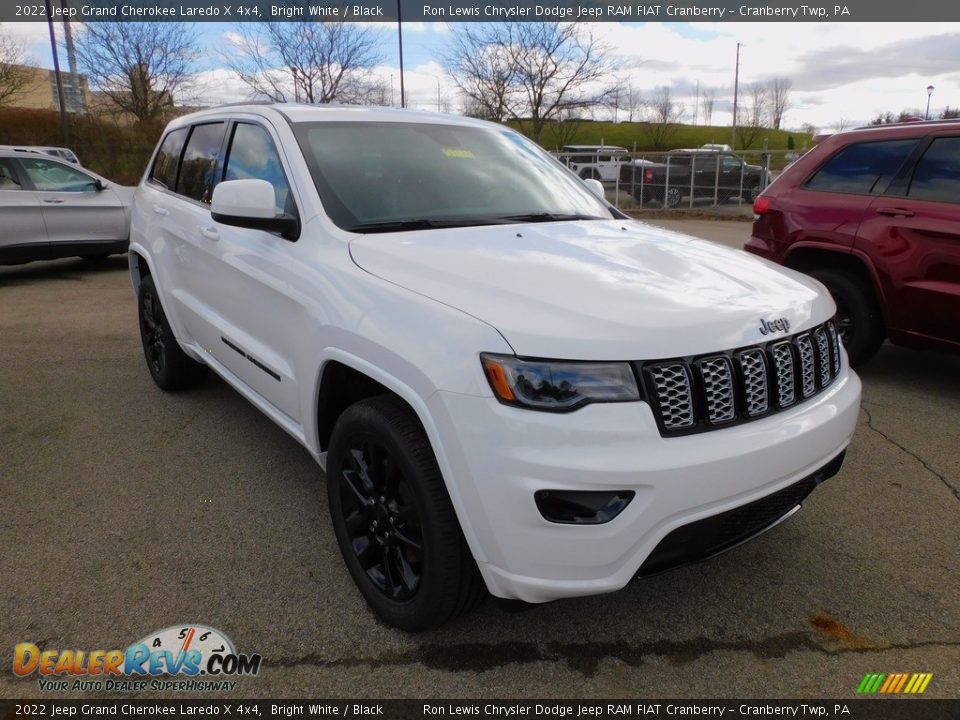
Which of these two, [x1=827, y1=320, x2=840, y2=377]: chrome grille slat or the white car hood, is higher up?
the white car hood

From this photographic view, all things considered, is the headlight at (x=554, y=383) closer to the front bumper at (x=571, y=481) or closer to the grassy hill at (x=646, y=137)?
the front bumper at (x=571, y=481)

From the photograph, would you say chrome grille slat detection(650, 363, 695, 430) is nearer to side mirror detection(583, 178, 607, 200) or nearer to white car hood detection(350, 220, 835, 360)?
white car hood detection(350, 220, 835, 360)

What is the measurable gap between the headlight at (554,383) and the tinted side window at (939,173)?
3.83m

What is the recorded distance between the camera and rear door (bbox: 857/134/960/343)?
4.48 meters

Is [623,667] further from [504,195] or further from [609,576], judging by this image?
[504,195]

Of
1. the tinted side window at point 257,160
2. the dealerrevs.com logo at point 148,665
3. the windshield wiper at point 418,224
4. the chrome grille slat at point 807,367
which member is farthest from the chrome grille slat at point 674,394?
the tinted side window at point 257,160

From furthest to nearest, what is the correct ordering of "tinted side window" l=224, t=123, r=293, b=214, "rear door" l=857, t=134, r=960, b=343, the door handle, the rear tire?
the rear tire, the door handle, "rear door" l=857, t=134, r=960, b=343, "tinted side window" l=224, t=123, r=293, b=214

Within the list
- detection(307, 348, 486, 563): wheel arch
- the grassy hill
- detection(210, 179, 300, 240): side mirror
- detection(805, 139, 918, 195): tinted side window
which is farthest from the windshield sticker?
the grassy hill

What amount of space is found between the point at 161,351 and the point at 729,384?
3.94 m

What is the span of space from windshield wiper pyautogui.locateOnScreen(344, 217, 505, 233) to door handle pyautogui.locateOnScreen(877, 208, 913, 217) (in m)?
3.18

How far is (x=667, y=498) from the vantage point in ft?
6.35

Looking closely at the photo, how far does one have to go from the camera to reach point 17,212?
9.27 m

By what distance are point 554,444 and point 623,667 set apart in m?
0.90
